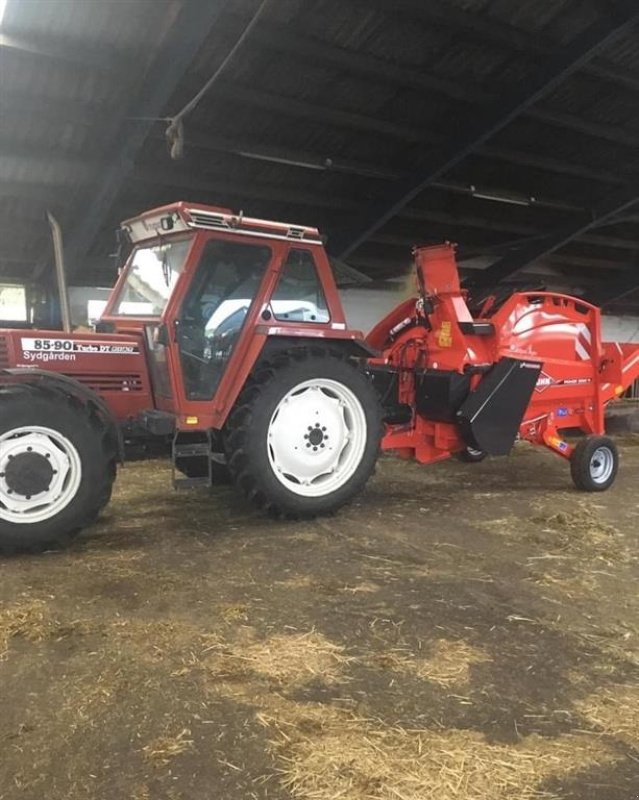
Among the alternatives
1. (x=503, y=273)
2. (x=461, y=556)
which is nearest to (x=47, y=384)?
(x=461, y=556)

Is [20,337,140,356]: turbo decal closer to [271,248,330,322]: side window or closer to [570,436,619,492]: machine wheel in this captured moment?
[271,248,330,322]: side window

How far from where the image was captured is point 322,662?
268 cm

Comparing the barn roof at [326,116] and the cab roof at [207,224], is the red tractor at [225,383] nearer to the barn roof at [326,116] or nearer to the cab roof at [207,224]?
the cab roof at [207,224]

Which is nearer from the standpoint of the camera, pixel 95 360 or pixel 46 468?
pixel 46 468

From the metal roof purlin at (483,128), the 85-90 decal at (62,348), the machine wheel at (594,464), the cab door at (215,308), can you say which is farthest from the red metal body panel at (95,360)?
the metal roof purlin at (483,128)

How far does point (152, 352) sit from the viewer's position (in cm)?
449

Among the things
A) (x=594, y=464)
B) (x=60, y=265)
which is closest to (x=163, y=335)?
(x=594, y=464)

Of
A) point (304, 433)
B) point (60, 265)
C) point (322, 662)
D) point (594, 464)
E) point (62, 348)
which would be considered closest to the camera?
point (322, 662)

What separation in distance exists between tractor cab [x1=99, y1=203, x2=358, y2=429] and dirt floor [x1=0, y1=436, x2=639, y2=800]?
0.93 m

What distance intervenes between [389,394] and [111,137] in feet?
12.0

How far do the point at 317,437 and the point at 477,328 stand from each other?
64.1 inches

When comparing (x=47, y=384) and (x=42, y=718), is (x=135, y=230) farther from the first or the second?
(x=42, y=718)

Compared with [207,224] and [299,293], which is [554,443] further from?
[207,224]

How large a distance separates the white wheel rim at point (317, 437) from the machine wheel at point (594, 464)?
2.09m
